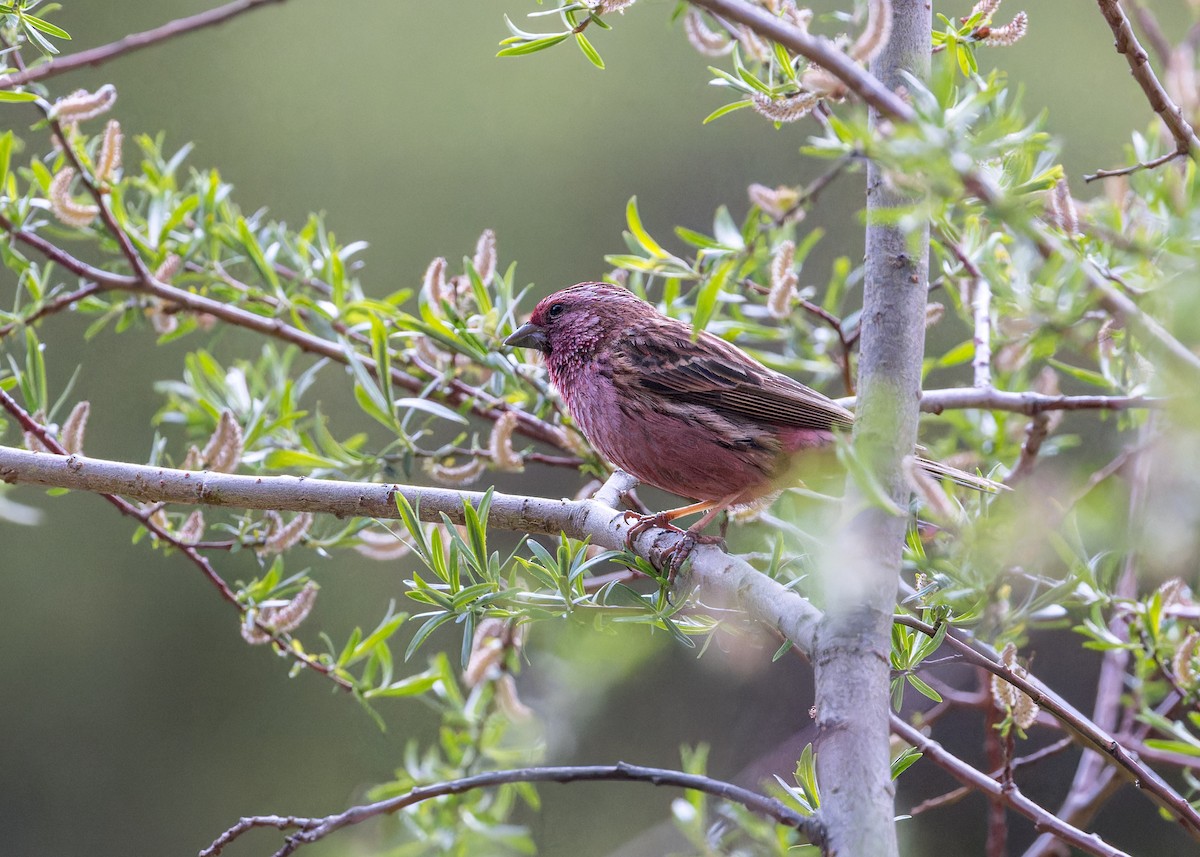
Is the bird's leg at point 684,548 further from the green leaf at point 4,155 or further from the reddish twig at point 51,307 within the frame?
the green leaf at point 4,155

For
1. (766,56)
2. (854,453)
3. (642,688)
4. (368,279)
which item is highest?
(766,56)

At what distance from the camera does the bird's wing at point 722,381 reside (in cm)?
352

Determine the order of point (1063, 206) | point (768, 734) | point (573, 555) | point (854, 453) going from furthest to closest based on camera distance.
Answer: point (768, 734), point (573, 555), point (1063, 206), point (854, 453)

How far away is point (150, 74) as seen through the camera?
8312 millimetres

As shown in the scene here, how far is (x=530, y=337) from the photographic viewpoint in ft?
13.0

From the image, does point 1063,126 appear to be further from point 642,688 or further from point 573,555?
point 573,555

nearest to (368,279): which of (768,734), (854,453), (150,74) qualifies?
(150,74)

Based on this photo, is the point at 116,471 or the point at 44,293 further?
the point at 44,293

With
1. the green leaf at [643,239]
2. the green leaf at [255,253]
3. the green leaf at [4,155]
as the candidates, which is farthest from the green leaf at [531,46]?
the green leaf at [4,155]

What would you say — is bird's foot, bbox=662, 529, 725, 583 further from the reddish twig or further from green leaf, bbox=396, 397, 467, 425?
the reddish twig

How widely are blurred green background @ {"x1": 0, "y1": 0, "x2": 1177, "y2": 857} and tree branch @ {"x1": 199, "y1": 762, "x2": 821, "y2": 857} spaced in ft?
10.2

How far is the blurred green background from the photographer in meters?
6.62

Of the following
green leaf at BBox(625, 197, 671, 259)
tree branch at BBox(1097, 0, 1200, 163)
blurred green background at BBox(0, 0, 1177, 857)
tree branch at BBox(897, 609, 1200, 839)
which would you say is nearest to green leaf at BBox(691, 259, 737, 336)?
tree branch at BBox(897, 609, 1200, 839)

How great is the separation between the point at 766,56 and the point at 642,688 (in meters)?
4.29
